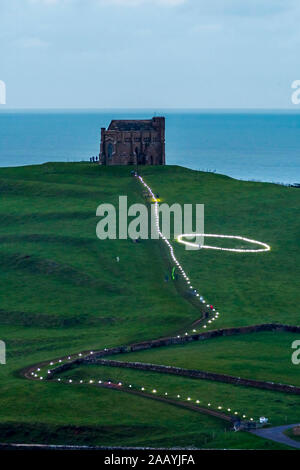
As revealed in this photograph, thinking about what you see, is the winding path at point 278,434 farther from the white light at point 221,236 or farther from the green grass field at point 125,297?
the white light at point 221,236

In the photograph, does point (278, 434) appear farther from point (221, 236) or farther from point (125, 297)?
point (221, 236)

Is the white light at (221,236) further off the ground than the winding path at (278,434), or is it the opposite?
the white light at (221,236)

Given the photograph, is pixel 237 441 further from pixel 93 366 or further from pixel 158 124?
pixel 158 124

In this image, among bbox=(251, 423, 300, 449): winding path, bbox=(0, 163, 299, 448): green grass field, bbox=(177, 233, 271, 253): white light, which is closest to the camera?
bbox=(251, 423, 300, 449): winding path

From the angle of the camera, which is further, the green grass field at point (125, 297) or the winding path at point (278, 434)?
the green grass field at point (125, 297)

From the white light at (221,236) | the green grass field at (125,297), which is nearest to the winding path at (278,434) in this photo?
the green grass field at (125,297)

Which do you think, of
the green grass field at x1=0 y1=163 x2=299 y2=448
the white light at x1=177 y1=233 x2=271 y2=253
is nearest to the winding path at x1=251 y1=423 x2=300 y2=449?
the green grass field at x1=0 y1=163 x2=299 y2=448

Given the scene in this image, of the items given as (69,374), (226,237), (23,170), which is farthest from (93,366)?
(23,170)

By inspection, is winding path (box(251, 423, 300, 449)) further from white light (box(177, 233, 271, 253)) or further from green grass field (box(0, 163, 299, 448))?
white light (box(177, 233, 271, 253))
